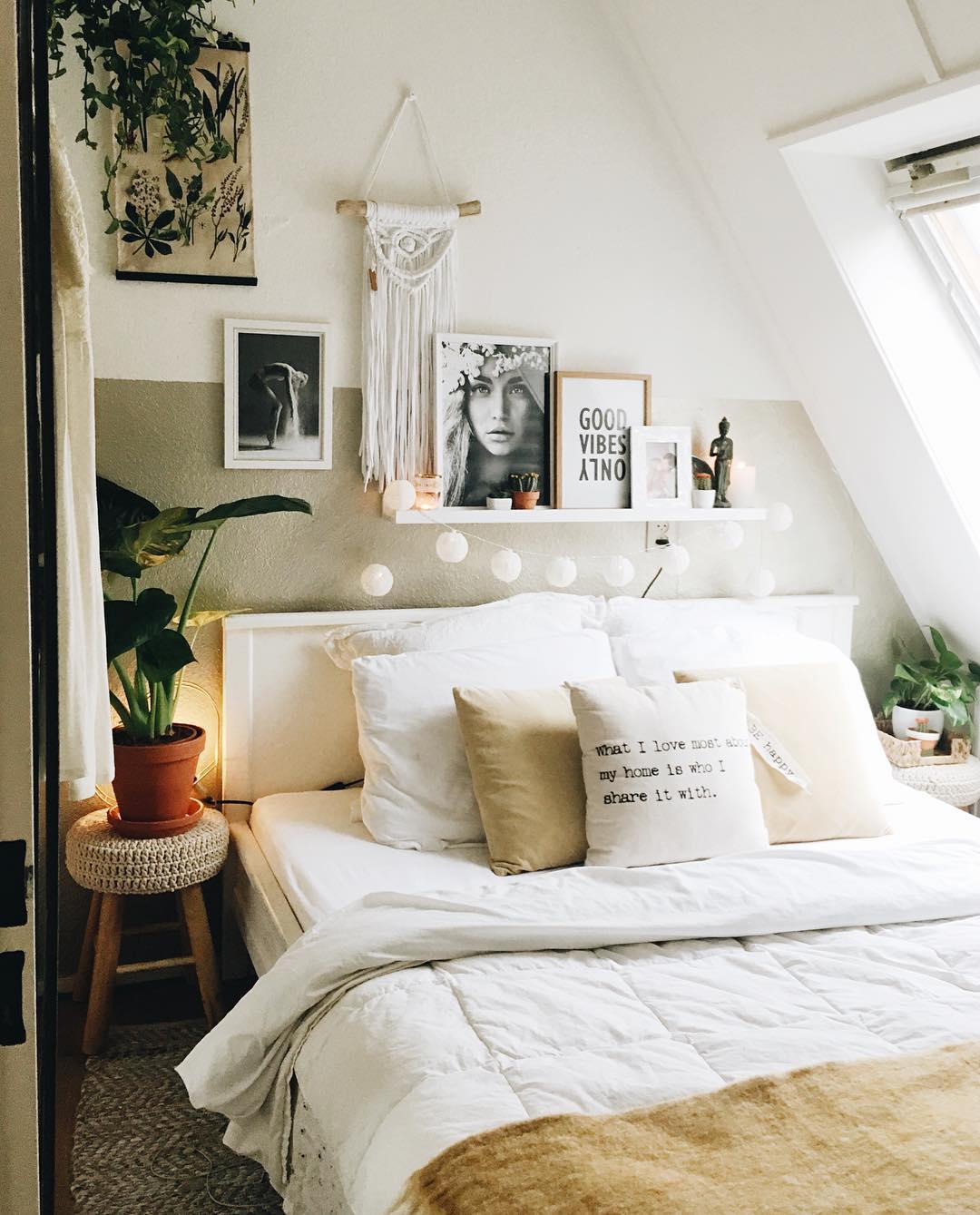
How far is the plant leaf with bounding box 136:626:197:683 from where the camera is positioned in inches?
99.8

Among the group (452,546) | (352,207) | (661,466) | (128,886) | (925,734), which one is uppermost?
(352,207)

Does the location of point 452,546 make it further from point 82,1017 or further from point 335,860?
point 82,1017

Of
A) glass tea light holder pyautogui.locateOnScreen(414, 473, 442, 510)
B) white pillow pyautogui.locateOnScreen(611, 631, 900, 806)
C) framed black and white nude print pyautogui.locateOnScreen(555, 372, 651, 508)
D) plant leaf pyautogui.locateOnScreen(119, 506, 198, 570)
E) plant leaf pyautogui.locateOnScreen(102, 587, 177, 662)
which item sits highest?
framed black and white nude print pyautogui.locateOnScreen(555, 372, 651, 508)

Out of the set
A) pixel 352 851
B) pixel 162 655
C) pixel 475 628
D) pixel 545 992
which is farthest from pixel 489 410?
pixel 545 992

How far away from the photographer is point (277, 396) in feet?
9.74

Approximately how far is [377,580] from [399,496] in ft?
0.72

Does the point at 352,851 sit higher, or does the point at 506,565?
the point at 506,565

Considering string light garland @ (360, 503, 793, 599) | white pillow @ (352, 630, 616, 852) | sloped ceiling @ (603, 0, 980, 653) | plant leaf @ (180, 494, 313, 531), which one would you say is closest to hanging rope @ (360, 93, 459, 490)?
string light garland @ (360, 503, 793, 599)

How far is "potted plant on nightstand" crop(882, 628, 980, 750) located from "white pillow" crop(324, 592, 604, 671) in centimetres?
100

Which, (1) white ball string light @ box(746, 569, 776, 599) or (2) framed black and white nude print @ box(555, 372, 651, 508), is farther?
(1) white ball string light @ box(746, 569, 776, 599)

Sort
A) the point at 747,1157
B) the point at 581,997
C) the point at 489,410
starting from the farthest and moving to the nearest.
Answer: the point at 489,410 < the point at 581,997 < the point at 747,1157

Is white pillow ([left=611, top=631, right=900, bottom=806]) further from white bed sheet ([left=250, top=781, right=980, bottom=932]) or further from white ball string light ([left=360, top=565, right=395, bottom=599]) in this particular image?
white ball string light ([left=360, top=565, right=395, bottom=599])

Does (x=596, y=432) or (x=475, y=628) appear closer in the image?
(x=475, y=628)

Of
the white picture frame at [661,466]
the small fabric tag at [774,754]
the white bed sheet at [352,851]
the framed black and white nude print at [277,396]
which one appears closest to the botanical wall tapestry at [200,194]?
the framed black and white nude print at [277,396]
